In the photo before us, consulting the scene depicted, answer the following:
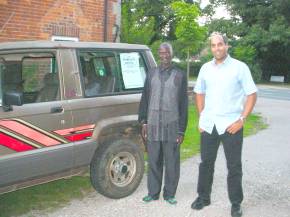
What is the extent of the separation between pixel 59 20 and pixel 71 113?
5965 mm

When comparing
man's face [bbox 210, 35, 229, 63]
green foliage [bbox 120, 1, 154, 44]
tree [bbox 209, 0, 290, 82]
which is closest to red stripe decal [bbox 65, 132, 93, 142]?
man's face [bbox 210, 35, 229, 63]

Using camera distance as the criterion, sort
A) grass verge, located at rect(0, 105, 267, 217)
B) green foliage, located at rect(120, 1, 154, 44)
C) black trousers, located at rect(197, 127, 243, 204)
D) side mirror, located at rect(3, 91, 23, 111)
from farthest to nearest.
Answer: green foliage, located at rect(120, 1, 154, 44) → grass verge, located at rect(0, 105, 267, 217) → black trousers, located at rect(197, 127, 243, 204) → side mirror, located at rect(3, 91, 23, 111)

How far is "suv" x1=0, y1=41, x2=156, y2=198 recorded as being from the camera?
4.32 meters

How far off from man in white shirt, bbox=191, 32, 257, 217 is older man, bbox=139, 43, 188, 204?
0.26 metres

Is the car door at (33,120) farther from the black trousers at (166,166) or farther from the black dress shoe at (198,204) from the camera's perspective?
the black dress shoe at (198,204)

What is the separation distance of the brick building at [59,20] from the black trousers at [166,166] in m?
4.92

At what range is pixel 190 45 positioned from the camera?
59.1 ft

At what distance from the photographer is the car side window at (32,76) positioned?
15.4 feet

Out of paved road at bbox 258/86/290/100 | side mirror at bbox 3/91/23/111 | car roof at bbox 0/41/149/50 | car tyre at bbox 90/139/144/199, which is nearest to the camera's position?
side mirror at bbox 3/91/23/111

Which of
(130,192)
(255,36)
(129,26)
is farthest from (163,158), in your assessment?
(255,36)

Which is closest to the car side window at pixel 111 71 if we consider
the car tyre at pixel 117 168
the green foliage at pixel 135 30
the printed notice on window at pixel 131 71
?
the printed notice on window at pixel 131 71

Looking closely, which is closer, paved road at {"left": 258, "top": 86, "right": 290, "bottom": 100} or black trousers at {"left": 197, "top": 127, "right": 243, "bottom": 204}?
black trousers at {"left": 197, "top": 127, "right": 243, "bottom": 204}

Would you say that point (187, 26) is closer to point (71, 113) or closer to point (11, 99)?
point (71, 113)

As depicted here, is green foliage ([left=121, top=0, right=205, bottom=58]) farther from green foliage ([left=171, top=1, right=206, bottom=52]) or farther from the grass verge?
the grass verge
